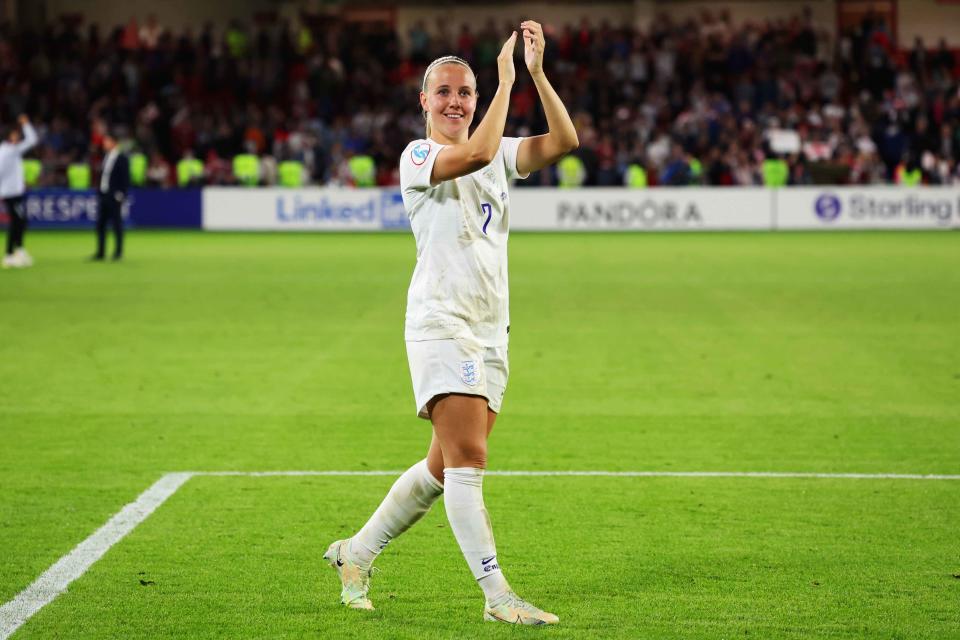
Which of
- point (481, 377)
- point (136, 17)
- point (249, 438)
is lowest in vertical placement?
point (249, 438)

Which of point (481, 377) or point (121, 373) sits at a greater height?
point (481, 377)

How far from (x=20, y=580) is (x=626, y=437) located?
168 inches

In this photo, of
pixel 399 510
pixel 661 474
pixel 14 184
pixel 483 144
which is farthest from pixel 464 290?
pixel 14 184

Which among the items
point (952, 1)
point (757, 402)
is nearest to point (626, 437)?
point (757, 402)

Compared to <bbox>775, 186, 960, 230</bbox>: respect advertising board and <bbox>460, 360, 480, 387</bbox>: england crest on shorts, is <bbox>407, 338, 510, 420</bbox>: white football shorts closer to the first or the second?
<bbox>460, 360, 480, 387</bbox>: england crest on shorts

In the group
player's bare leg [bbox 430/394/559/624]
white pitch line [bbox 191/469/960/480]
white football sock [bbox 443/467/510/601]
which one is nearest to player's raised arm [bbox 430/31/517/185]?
player's bare leg [bbox 430/394/559/624]

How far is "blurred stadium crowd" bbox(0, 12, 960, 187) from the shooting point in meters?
35.8

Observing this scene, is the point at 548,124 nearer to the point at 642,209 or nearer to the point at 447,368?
the point at 447,368

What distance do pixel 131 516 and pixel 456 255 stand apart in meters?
2.62

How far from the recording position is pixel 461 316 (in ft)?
16.6

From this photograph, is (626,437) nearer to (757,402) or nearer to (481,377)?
(757,402)

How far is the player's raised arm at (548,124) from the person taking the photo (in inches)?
199

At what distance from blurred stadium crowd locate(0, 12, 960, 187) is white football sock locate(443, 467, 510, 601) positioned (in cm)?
3005

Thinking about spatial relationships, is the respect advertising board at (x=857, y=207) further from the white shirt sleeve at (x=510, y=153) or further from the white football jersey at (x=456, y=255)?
the white football jersey at (x=456, y=255)
